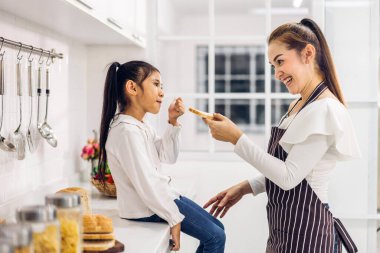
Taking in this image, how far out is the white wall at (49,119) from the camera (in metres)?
1.96

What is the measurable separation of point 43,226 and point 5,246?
0.15 metres

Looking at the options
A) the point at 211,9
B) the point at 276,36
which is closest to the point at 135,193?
the point at 276,36

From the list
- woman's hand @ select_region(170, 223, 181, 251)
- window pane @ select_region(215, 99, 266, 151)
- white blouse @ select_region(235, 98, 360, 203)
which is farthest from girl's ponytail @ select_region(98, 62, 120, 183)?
window pane @ select_region(215, 99, 266, 151)

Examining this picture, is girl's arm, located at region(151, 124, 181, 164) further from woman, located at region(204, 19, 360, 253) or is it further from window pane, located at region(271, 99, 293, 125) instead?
window pane, located at region(271, 99, 293, 125)

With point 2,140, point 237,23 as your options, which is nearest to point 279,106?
point 237,23

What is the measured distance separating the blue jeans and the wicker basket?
488mm

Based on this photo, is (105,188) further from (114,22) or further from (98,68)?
(98,68)

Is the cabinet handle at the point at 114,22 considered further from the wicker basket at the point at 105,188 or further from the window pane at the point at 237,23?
the window pane at the point at 237,23

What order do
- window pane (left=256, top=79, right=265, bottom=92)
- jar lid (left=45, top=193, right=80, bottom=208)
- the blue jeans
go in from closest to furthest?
jar lid (left=45, top=193, right=80, bottom=208), the blue jeans, window pane (left=256, top=79, right=265, bottom=92)

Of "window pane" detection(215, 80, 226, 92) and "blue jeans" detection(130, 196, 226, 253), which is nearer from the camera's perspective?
"blue jeans" detection(130, 196, 226, 253)

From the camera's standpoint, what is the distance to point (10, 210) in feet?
6.49

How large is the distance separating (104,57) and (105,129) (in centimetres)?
107

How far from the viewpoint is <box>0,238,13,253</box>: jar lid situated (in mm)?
819

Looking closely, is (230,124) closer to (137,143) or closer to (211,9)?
(137,143)
